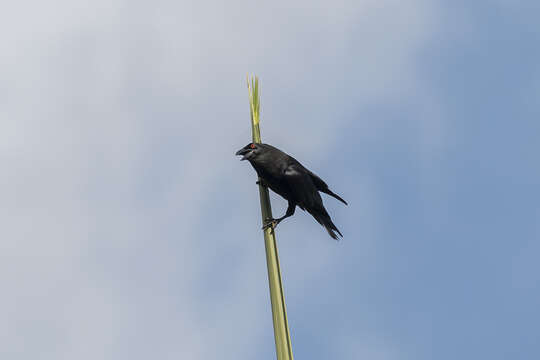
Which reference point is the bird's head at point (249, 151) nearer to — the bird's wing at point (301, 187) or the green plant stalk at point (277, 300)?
the bird's wing at point (301, 187)

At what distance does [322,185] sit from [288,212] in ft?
1.44

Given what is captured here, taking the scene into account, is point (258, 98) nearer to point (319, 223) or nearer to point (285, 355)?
point (319, 223)

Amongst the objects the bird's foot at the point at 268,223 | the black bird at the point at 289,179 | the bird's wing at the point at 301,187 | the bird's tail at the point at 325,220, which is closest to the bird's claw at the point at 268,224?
the bird's foot at the point at 268,223

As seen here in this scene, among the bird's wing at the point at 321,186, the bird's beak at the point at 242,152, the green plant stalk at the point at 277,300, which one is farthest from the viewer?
the bird's wing at the point at 321,186

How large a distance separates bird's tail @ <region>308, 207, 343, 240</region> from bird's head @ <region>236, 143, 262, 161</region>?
785 mm

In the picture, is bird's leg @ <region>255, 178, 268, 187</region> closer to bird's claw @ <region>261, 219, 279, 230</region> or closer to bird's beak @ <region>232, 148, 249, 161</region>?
bird's beak @ <region>232, 148, 249, 161</region>

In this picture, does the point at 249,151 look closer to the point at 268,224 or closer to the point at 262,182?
the point at 262,182

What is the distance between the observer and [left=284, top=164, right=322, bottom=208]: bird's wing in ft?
17.4

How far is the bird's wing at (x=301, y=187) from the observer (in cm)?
530

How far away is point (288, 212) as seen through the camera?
18.2ft

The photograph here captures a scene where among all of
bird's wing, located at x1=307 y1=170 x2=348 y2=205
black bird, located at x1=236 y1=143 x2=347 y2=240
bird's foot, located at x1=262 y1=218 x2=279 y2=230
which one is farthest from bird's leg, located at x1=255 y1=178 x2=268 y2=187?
bird's foot, located at x1=262 y1=218 x2=279 y2=230

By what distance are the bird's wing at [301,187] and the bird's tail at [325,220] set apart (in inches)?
2.7

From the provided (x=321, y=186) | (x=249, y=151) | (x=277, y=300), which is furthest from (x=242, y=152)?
(x=277, y=300)

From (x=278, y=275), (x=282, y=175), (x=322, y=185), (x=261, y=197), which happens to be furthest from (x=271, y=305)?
(x=322, y=185)
